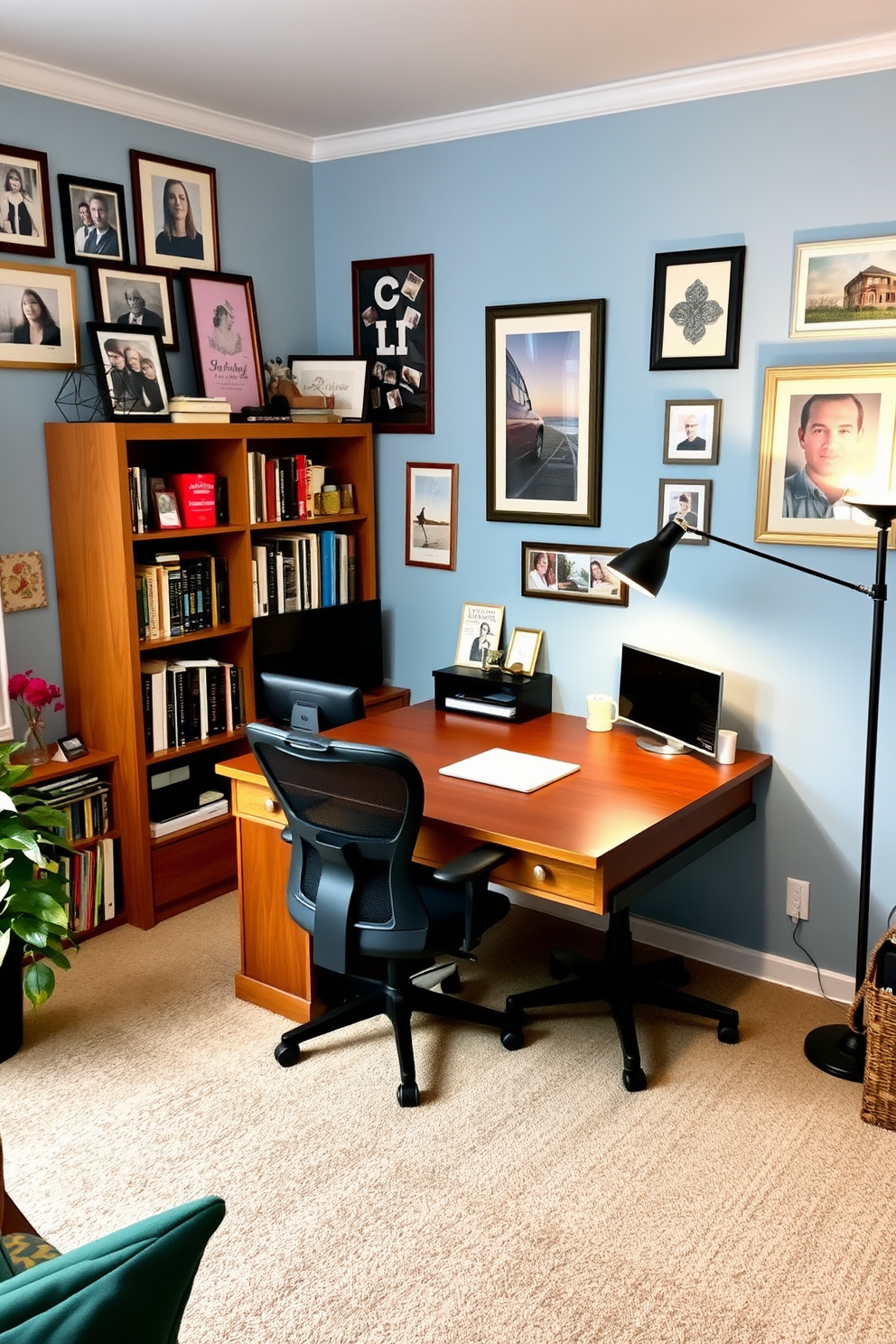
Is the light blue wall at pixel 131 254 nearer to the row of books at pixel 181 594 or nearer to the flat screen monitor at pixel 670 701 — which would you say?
the row of books at pixel 181 594

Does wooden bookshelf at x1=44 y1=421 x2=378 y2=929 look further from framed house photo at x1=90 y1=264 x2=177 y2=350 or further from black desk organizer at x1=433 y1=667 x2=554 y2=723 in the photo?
black desk organizer at x1=433 y1=667 x2=554 y2=723

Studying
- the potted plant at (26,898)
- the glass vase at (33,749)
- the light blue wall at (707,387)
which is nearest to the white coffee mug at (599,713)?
the light blue wall at (707,387)

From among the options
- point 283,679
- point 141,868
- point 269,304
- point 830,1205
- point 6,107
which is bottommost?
point 830,1205

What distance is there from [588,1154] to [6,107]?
3.26 metres

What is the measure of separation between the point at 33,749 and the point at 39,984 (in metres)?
1.01

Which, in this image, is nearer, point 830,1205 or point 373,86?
point 830,1205

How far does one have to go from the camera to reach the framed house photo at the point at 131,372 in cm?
351

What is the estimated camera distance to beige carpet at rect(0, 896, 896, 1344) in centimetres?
213

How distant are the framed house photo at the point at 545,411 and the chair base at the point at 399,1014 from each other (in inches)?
62.2

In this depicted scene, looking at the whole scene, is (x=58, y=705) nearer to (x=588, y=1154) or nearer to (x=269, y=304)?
(x=269, y=304)

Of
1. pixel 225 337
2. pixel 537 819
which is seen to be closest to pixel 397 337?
pixel 225 337

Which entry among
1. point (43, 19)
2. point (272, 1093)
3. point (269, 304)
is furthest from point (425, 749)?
point (43, 19)

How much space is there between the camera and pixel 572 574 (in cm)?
373

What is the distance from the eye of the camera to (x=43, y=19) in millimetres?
2895
